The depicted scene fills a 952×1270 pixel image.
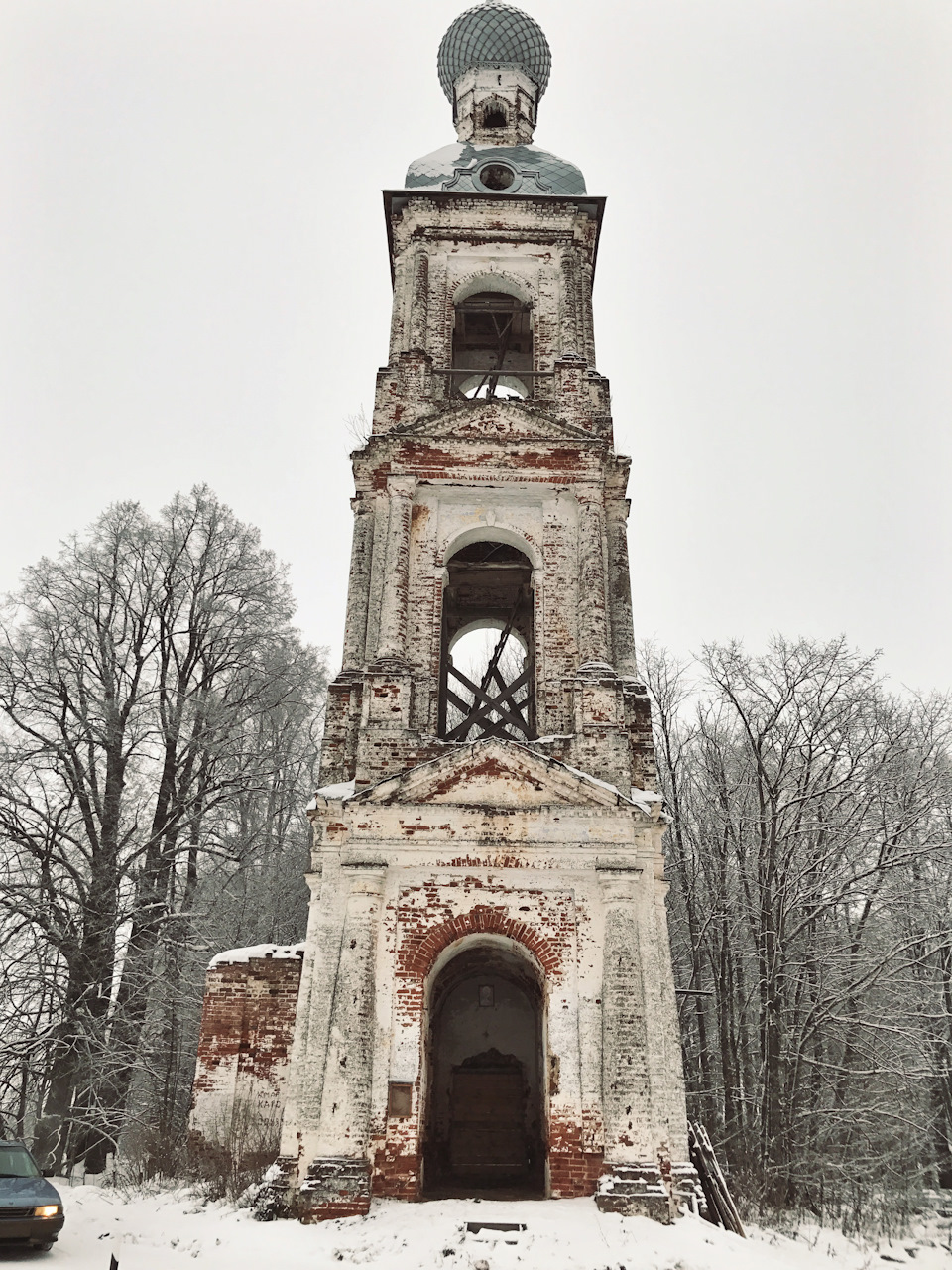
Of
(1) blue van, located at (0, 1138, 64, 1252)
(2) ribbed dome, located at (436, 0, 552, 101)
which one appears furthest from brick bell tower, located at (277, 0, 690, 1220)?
(2) ribbed dome, located at (436, 0, 552, 101)

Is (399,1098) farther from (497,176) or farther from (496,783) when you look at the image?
(497,176)

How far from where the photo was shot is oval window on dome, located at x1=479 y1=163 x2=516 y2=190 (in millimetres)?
15625

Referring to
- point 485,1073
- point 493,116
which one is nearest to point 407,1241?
point 485,1073

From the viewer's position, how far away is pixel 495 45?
18.2 m

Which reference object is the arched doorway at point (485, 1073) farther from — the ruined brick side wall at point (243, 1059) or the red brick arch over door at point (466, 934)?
the ruined brick side wall at point (243, 1059)

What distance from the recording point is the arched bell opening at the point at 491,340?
15.3 m

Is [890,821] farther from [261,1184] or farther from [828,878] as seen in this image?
[261,1184]

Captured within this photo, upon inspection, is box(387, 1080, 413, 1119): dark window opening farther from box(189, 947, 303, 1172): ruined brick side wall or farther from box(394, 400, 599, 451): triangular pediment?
box(394, 400, 599, 451): triangular pediment

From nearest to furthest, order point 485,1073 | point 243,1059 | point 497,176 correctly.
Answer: point 243,1059, point 485,1073, point 497,176

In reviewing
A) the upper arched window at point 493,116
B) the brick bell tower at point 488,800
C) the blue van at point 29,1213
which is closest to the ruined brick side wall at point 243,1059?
the brick bell tower at point 488,800

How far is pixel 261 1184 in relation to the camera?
28.4 ft

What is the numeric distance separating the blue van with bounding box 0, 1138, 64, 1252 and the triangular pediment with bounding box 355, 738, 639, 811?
432 cm

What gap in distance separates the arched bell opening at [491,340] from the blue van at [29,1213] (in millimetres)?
11330

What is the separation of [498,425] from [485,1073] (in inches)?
311
